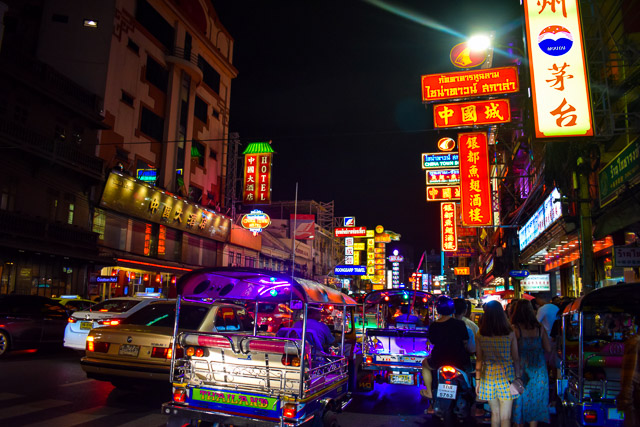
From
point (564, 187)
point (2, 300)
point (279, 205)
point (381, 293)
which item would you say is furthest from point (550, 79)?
point (279, 205)

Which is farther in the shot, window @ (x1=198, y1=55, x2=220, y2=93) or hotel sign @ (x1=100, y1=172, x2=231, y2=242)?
window @ (x1=198, y1=55, x2=220, y2=93)

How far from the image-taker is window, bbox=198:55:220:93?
3570cm

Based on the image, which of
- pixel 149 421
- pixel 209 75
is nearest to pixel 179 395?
pixel 149 421

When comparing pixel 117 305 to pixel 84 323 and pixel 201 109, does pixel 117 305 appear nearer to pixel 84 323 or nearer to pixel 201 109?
pixel 84 323

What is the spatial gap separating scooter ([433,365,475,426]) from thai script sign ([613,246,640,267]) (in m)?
6.29

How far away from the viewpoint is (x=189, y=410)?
5.49m

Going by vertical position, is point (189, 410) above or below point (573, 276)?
below

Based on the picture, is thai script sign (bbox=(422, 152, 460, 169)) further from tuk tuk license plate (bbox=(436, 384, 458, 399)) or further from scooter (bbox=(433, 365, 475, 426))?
tuk tuk license plate (bbox=(436, 384, 458, 399))

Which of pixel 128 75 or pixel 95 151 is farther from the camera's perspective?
pixel 128 75

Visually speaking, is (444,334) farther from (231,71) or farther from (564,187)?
(231,71)

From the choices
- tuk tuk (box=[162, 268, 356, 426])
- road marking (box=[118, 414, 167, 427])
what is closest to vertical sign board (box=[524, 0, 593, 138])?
tuk tuk (box=[162, 268, 356, 426])

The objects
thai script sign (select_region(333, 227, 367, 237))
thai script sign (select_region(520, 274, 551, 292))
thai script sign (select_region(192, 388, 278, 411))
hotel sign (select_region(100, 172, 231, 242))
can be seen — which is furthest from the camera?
thai script sign (select_region(333, 227, 367, 237))

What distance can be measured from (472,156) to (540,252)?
5.31 m

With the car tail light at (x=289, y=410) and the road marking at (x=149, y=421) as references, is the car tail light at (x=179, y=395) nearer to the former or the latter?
the car tail light at (x=289, y=410)
